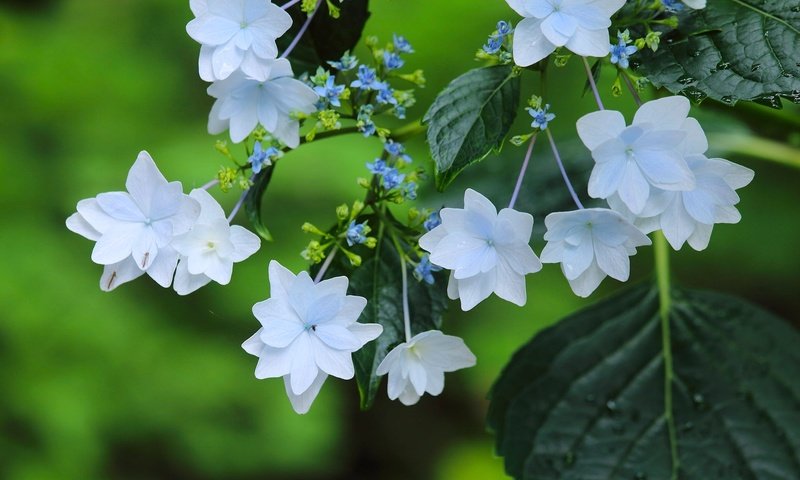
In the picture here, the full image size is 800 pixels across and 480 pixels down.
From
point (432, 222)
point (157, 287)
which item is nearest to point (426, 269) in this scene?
point (432, 222)

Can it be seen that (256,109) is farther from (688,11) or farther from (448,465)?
(448,465)

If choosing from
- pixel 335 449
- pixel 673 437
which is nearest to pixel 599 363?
pixel 673 437

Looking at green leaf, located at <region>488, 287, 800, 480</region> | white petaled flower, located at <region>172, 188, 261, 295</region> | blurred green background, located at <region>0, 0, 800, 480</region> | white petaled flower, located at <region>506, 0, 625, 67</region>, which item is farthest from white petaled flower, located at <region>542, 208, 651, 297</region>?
blurred green background, located at <region>0, 0, 800, 480</region>

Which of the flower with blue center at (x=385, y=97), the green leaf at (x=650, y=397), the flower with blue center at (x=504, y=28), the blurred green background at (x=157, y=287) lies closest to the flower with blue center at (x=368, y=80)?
the flower with blue center at (x=385, y=97)

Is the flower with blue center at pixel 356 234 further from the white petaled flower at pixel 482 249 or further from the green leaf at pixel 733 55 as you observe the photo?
the green leaf at pixel 733 55

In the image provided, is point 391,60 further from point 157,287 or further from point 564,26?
point 157,287
